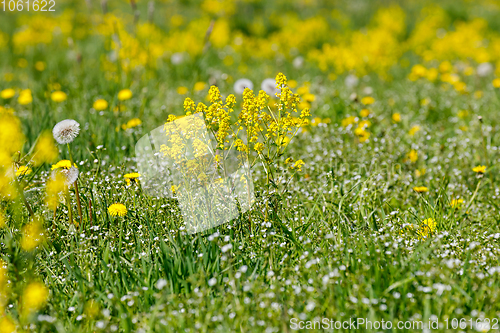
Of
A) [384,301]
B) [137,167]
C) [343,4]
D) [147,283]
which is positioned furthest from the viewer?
[343,4]

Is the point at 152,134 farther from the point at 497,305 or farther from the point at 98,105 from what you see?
the point at 497,305

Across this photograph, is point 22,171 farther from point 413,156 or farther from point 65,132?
point 413,156

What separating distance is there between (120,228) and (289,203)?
3.42ft

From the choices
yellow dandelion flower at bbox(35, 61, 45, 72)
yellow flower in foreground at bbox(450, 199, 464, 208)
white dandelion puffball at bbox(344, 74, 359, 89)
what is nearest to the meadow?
yellow flower in foreground at bbox(450, 199, 464, 208)

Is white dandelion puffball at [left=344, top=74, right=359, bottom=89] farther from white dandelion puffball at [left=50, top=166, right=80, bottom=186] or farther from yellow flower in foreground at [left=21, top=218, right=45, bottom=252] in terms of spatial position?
yellow flower in foreground at [left=21, top=218, right=45, bottom=252]

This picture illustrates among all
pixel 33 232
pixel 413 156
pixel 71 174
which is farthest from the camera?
pixel 413 156

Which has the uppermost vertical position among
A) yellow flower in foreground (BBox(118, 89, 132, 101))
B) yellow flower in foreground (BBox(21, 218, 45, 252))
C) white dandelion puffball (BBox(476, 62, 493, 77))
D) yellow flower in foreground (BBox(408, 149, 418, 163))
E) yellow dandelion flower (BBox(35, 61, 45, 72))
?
yellow dandelion flower (BBox(35, 61, 45, 72))

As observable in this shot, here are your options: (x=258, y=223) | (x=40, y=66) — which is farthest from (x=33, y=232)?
(x=40, y=66)

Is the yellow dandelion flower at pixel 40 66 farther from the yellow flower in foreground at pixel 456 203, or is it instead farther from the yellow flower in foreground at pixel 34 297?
the yellow flower in foreground at pixel 456 203

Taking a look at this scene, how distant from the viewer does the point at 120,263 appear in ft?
6.86

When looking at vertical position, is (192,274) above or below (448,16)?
below

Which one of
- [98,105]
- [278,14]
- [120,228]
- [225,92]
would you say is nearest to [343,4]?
[278,14]

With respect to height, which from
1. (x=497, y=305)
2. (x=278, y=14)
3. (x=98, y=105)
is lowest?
(x=497, y=305)

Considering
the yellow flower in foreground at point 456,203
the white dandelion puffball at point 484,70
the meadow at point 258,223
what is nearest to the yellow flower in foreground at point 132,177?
the meadow at point 258,223
